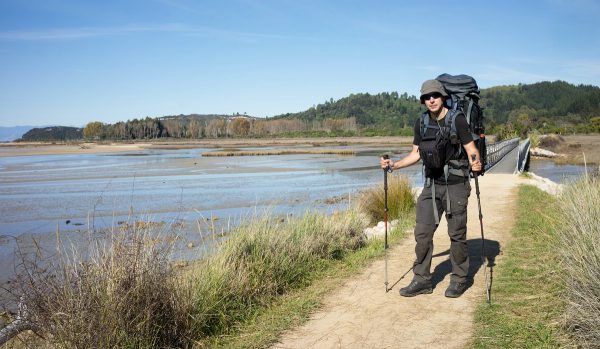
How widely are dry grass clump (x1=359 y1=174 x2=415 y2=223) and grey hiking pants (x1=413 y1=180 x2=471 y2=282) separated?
572cm

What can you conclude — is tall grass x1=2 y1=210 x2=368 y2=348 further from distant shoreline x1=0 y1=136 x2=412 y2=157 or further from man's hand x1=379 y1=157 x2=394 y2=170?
distant shoreline x1=0 y1=136 x2=412 y2=157

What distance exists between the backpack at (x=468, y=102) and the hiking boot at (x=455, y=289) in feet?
3.96

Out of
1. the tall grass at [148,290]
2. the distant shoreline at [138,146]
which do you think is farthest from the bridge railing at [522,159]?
the distant shoreline at [138,146]

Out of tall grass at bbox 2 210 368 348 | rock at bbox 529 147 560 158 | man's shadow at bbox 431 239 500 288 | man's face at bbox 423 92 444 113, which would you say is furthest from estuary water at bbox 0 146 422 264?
rock at bbox 529 147 560 158

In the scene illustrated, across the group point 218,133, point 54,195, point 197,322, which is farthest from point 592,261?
point 218,133

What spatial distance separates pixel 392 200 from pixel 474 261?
4738 millimetres

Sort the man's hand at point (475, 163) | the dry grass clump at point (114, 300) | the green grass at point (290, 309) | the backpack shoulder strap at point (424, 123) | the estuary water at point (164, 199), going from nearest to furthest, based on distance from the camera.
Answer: the dry grass clump at point (114, 300) → the green grass at point (290, 309) → the man's hand at point (475, 163) → the backpack shoulder strap at point (424, 123) → the estuary water at point (164, 199)

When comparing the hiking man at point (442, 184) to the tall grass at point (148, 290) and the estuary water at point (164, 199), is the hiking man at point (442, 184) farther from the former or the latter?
the estuary water at point (164, 199)

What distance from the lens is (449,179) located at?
5508 millimetres

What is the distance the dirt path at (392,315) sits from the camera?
15.0 feet

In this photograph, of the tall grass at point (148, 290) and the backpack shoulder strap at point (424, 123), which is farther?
the backpack shoulder strap at point (424, 123)

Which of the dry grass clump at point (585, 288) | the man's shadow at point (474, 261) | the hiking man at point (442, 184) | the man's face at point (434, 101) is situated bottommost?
the man's shadow at point (474, 261)

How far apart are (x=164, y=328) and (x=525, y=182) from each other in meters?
14.7

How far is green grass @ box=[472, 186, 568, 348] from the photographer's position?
4.31 metres
